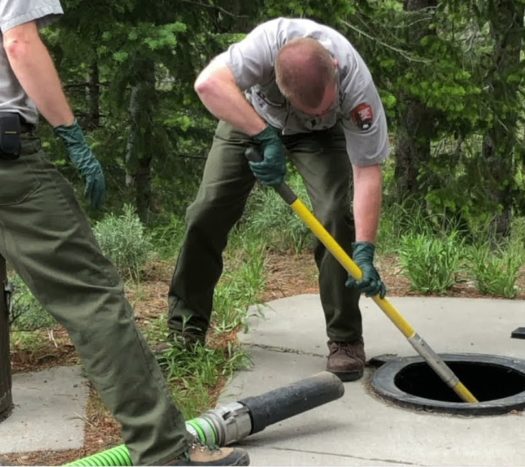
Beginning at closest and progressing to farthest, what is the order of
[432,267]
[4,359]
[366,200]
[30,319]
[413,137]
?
[4,359] → [366,200] → [30,319] → [432,267] → [413,137]

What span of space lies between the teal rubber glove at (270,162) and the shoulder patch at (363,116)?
0.35 meters

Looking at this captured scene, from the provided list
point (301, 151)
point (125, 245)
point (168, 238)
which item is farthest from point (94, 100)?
point (301, 151)

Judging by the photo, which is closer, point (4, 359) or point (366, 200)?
point (4, 359)

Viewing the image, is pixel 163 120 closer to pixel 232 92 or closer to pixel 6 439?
pixel 232 92

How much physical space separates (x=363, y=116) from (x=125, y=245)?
2.58m

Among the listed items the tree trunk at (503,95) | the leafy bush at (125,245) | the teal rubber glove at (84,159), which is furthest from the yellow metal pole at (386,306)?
the tree trunk at (503,95)

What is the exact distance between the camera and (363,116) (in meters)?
3.78

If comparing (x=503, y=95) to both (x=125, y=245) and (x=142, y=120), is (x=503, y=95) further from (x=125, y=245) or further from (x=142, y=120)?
(x=125, y=245)

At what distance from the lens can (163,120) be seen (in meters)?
7.42

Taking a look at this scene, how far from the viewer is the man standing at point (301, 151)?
370cm

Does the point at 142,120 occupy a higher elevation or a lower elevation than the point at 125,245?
higher

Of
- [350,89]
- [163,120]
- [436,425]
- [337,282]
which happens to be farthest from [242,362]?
[163,120]

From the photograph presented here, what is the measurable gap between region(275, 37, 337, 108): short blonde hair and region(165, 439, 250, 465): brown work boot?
144cm

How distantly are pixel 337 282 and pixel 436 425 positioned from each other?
36.1 inches
